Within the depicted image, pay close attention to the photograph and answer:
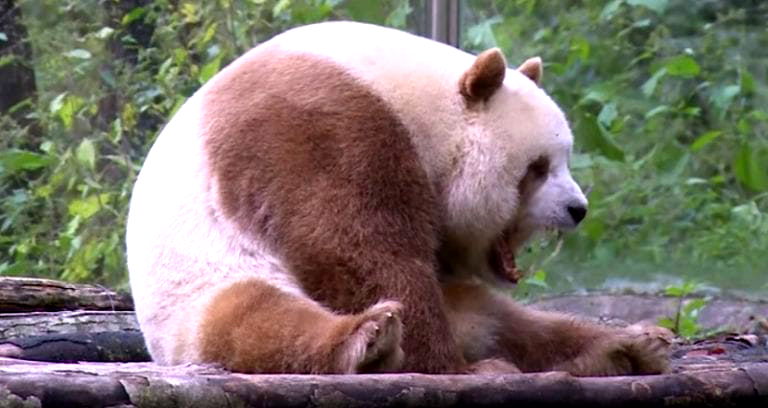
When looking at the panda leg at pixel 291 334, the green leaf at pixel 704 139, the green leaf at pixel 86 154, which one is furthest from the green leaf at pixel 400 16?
the panda leg at pixel 291 334

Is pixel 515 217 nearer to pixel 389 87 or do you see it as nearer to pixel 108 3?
pixel 389 87

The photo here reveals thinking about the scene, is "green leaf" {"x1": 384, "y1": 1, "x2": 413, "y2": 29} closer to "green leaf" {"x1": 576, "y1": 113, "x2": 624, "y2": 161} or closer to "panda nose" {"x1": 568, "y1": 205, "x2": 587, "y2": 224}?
"green leaf" {"x1": 576, "y1": 113, "x2": 624, "y2": 161}

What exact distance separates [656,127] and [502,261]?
6.74 ft

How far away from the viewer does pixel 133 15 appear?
5152 millimetres

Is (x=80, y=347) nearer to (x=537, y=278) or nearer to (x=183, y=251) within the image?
(x=183, y=251)

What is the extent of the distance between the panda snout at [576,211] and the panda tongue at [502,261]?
130mm

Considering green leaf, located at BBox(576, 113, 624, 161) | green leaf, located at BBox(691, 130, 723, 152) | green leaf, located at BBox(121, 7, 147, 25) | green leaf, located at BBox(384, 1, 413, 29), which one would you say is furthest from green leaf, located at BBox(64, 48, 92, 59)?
green leaf, located at BBox(691, 130, 723, 152)

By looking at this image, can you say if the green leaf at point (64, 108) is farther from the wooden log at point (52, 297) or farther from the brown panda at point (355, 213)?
the brown panda at point (355, 213)

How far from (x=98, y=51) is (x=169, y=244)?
10.1 feet

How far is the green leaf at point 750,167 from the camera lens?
14.3 ft

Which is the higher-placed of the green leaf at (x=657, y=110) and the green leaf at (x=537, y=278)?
the green leaf at (x=657, y=110)

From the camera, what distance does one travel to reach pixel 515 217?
2.53 metres

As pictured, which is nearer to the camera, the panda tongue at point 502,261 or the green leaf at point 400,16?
the panda tongue at point 502,261

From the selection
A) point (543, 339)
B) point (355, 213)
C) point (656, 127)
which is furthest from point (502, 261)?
point (656, 127)
